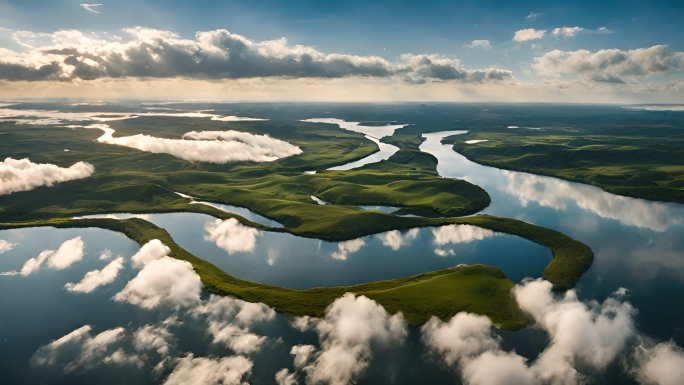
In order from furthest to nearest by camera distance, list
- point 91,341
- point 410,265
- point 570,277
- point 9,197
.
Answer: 1. point 9,197
2. point 410,265
3. point 570,277
4. point 91,341

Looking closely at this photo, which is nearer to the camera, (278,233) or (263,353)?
(263,353)

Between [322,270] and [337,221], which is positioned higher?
[337,221]

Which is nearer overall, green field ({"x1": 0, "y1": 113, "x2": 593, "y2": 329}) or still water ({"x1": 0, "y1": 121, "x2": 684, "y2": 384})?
still water ({"x1": 0, "y1": 121, "x2": 684, "y2": 384})

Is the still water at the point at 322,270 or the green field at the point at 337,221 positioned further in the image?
the green field at the point at 337,221

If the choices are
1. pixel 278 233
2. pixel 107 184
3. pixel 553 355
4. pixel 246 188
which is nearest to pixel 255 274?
pixel 278 233

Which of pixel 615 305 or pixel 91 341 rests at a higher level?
pixel 615 305

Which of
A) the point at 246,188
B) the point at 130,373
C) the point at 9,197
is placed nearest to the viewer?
the point at 130,373

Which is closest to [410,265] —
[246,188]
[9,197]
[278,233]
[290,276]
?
[290,276]

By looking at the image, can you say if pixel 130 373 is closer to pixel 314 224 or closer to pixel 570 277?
pixel 314 224

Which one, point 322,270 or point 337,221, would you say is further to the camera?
point 337,221
